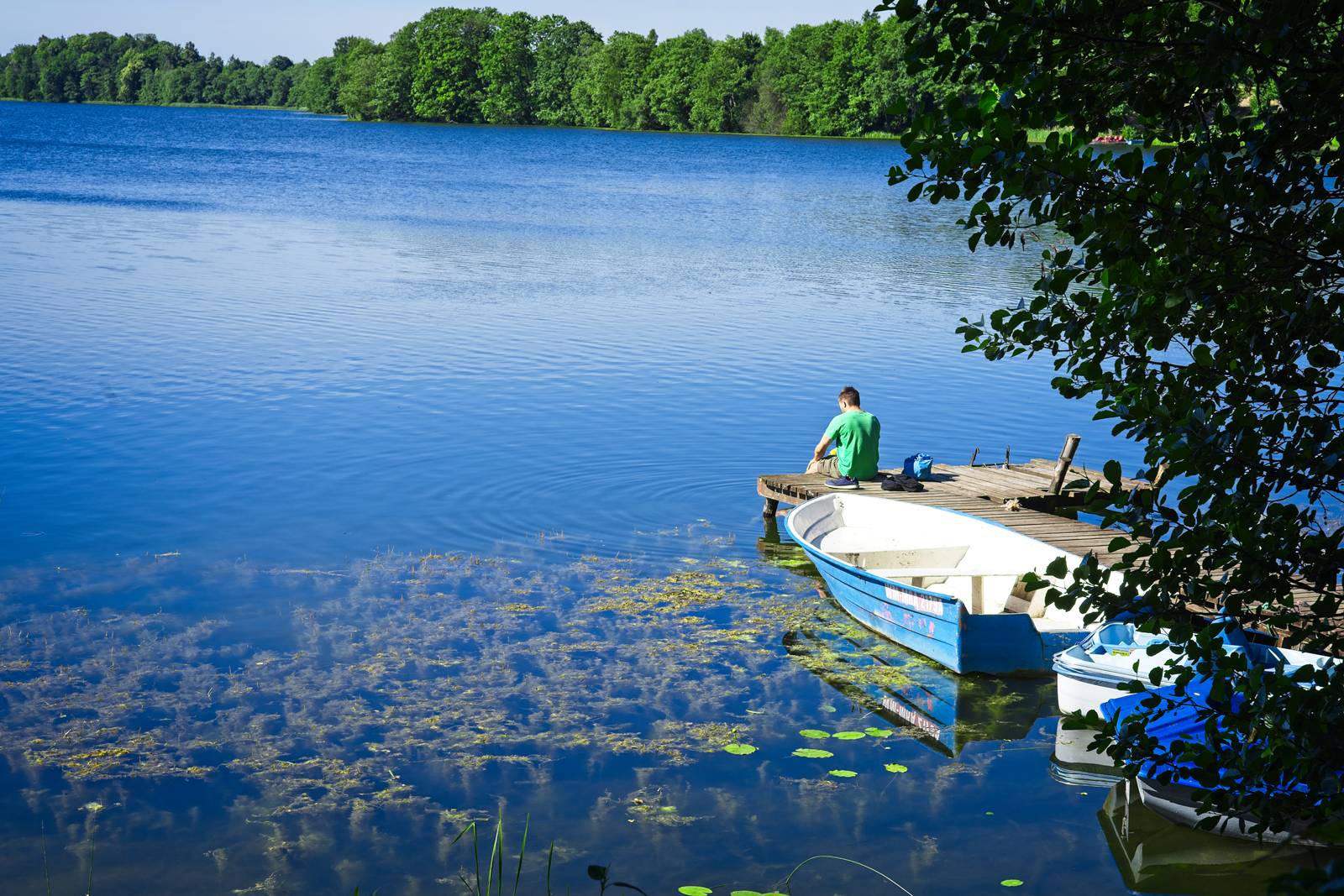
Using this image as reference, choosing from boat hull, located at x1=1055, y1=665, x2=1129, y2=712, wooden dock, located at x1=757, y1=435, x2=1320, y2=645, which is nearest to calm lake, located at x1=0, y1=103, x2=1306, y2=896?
boat hull, located at x1=1055, y1=665, x2=1129, y2=712

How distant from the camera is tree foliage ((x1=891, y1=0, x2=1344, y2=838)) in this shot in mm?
3820

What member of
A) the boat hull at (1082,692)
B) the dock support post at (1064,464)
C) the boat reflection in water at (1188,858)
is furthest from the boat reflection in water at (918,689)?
the dock support post at (1064,464)

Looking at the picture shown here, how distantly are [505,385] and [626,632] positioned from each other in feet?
37.2

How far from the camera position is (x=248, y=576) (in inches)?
525

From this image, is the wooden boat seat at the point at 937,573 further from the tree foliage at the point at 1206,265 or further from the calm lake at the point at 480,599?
the tree foliage at the point at 1206,265

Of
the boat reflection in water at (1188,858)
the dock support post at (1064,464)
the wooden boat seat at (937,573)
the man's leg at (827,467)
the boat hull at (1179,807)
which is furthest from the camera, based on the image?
the man's leg at (827,467)

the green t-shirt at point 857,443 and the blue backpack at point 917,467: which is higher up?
the green t-shirt at point 857,443

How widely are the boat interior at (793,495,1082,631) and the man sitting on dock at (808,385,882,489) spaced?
53.5 inches

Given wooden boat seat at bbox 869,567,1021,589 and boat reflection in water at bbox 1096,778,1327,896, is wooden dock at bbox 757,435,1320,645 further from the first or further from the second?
boat reflection in water at bbox 1096,778,1327,896

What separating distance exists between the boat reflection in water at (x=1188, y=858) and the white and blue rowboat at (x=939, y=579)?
1.58m

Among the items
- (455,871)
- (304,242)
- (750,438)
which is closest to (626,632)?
(455,871)

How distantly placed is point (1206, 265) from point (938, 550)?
9.53m

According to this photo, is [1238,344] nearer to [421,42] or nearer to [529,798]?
[529,798]

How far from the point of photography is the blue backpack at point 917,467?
16375mm
